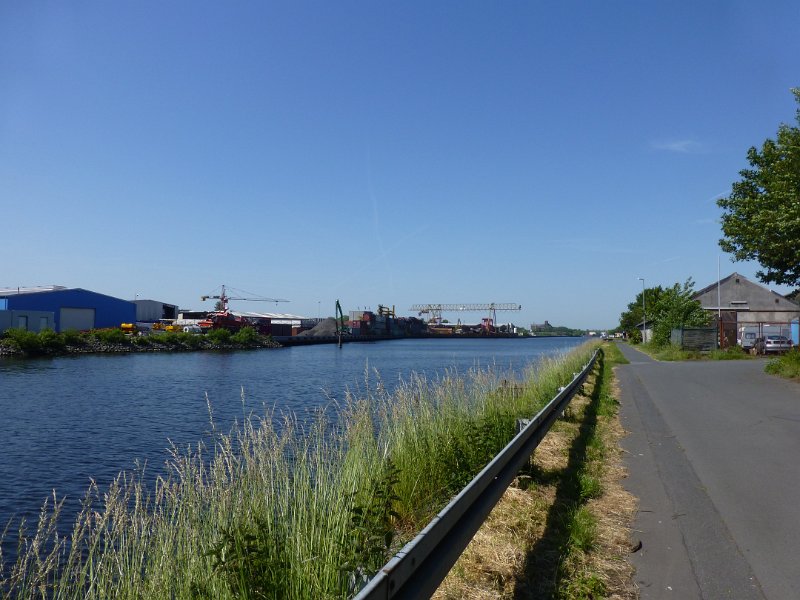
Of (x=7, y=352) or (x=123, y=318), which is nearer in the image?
(x=7, y=352)

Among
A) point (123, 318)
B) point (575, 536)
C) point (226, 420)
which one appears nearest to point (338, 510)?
point (575, 536)

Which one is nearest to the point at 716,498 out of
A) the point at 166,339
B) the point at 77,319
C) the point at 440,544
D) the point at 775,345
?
the point at 440,544

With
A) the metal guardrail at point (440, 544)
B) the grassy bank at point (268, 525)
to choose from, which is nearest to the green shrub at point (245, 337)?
the grassy bank at point (268, 525)

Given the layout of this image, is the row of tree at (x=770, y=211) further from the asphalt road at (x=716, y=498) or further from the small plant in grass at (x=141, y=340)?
the small plant in grass at (x=141, y=340)

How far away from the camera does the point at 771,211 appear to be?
762 inches

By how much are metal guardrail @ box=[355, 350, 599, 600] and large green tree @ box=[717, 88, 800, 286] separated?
56.3 feet

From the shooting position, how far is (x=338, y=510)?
15.2ft

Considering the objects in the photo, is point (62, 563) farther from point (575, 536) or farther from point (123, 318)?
point (123, 318)

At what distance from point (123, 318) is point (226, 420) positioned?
89.1m

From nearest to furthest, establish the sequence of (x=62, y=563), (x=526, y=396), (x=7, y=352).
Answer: (x=62, y=563)
(x=526, y=396)
(x=7, y=352)

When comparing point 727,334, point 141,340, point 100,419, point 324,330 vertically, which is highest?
point 324,330

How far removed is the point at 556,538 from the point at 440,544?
2.13m

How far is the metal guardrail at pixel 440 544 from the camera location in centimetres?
278

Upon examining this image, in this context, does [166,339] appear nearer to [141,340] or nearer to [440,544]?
[141,340]
